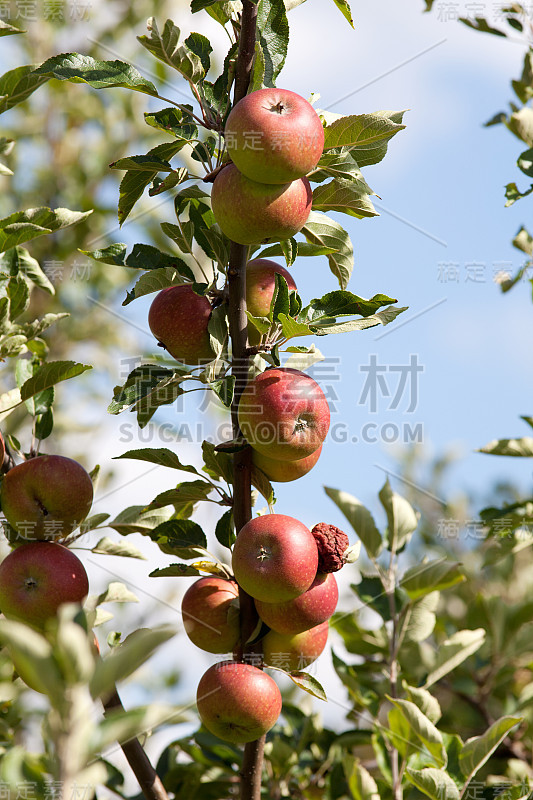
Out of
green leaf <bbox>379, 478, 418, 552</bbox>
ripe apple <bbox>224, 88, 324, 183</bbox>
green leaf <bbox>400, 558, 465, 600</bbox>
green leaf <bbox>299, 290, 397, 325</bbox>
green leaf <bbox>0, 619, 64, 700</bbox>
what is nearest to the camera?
green leaf <bbox>0, 619, 64, 700</bbox>

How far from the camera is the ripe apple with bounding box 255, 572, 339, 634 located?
4.29ft

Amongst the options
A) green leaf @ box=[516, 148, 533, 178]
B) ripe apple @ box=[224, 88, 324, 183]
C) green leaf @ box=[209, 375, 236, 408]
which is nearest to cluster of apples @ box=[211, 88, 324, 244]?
ripe apple @ box=[224, 88, 324, 183]

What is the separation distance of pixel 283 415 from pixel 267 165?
0.40m

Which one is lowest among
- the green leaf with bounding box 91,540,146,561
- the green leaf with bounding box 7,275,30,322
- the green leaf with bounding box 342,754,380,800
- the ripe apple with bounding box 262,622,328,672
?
the green leaf with bounding box 342,754,380,800

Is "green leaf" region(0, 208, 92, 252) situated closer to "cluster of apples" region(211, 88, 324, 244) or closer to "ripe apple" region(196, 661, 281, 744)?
"cluster of apples" region(211, 88, 324, 244)

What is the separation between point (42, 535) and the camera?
60.4 inches

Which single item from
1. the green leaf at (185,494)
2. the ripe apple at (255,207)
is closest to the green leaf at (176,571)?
the green leaf at (185,494)

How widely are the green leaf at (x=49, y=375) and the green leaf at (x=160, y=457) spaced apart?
22 cm

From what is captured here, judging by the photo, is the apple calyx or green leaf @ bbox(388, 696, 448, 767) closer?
the apple calyx

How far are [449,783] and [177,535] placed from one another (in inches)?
27.6

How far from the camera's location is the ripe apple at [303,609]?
1308mm

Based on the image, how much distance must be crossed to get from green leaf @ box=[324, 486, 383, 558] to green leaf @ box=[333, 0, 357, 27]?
3.84 ft

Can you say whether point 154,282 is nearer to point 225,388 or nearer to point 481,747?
point 225,388

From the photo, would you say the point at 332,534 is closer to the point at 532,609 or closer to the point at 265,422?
the point at 265,422
